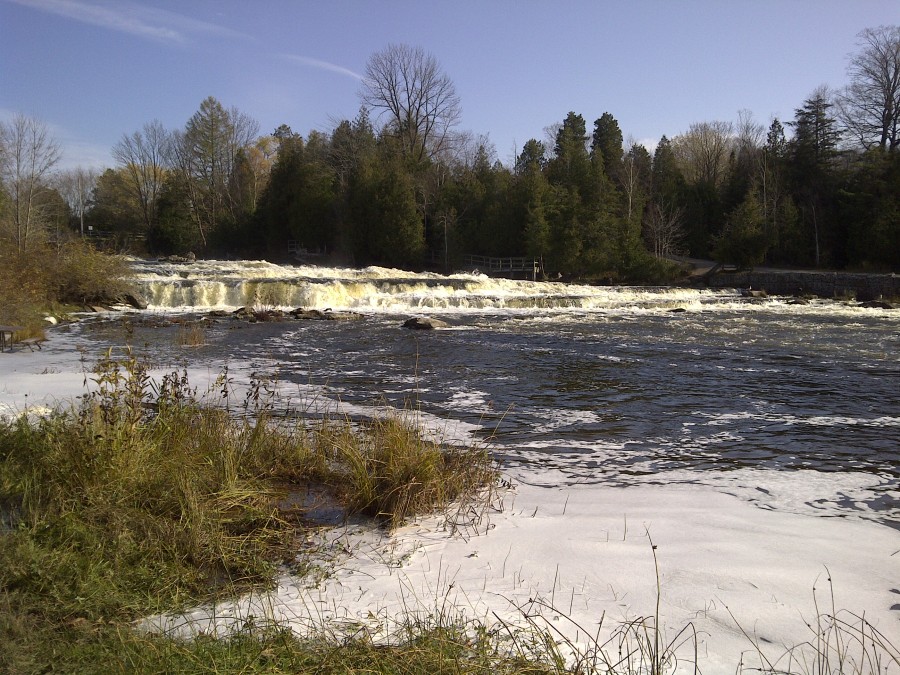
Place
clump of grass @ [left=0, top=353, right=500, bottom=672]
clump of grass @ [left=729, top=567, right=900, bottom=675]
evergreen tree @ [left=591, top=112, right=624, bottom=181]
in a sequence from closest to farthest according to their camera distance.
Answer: clump of grass @ [left=729, top=567, right=900, bottom=675]
clump of grass @ [left=0, top=353, right=500, bottom=672]
evergreen tree @ [left=591, top=112, right=624, bottom=181]

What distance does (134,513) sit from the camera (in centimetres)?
350

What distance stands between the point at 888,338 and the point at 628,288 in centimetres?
1657

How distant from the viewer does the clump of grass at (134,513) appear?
107 inches

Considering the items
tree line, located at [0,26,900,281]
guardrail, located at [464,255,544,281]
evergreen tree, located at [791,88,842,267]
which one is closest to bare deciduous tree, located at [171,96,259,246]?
tree line, located at [0,26,900,281]

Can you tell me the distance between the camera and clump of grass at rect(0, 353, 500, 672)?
2723mm

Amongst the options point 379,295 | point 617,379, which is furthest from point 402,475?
Answer: point 379,295

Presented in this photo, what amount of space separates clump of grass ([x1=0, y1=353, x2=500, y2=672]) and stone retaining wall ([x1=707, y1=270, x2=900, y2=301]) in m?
28.8

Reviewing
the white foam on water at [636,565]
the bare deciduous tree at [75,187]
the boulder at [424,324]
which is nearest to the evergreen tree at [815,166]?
the boulder at [424,324]

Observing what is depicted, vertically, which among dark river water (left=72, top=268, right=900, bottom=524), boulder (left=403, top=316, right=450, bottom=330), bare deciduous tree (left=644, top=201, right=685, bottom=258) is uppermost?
bare deciduous tree (left=644, top=201, right=685, bottom=258)

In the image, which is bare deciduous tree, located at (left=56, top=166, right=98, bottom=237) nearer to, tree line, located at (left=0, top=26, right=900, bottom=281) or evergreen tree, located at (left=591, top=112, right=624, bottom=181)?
tree line, located at (left=0, top=26, right=900, bottom=281)

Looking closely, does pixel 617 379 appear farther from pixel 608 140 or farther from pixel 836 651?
pixel 608 140

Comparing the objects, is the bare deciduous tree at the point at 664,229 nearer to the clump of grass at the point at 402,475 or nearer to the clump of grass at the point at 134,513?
the clump of grass at the point at 402,475

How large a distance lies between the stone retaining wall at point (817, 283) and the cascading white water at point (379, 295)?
348cm

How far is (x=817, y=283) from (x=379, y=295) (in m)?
20.8
